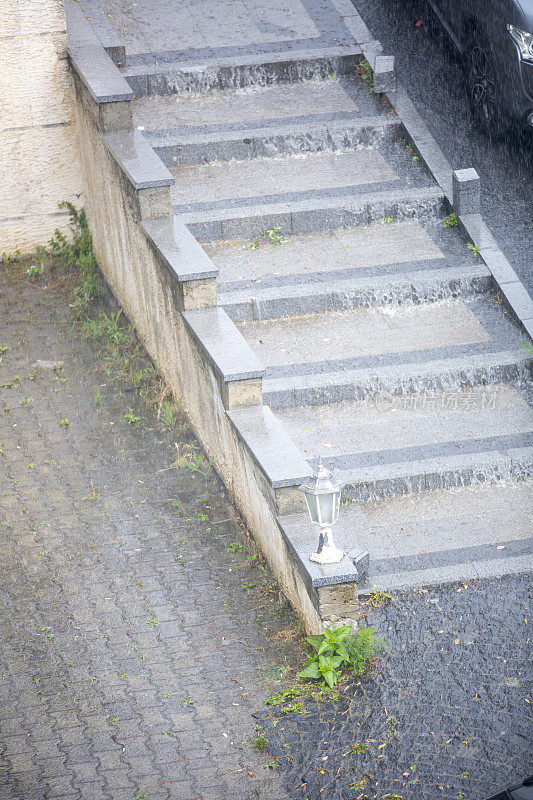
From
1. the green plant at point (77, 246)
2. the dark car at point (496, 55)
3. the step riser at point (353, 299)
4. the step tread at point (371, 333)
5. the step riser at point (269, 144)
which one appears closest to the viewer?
the step tread at point (371, 333)

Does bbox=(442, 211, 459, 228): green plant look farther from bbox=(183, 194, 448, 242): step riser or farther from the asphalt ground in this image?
the asphalt ground

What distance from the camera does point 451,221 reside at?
36.0 ft

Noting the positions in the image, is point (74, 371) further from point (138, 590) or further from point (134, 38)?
point (134, 38)

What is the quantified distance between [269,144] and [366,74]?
70.1 inches

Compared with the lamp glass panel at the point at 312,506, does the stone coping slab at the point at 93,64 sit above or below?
above

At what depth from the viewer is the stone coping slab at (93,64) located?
418 inches

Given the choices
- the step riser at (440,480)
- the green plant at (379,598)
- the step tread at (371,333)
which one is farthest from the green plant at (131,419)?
the green plant at (379,598)

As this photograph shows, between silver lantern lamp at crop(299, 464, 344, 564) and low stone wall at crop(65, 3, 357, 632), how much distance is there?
0.54 feet

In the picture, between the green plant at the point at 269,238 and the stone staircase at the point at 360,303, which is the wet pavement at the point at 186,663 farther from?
the green plant at the point at 269,238

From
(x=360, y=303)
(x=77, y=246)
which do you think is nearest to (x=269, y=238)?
(x=360, y=303)

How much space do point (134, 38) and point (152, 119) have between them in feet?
5.47

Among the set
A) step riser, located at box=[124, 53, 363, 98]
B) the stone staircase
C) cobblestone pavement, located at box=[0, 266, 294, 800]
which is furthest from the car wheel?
cobblestone pavement, located at box=[0, 266, 294, 800]

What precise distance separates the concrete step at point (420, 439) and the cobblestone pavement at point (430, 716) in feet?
3.58

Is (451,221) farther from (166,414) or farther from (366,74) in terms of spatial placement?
(166,414)
